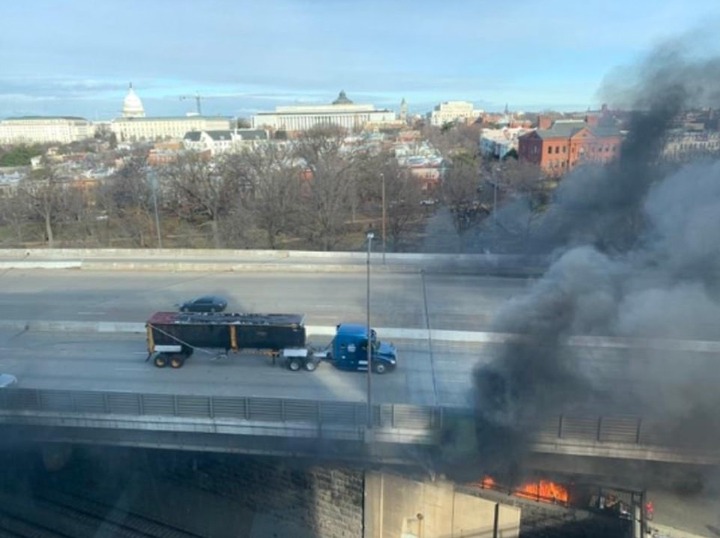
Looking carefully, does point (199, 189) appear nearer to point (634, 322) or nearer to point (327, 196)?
point (327, 196)

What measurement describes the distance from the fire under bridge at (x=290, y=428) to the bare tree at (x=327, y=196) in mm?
18144

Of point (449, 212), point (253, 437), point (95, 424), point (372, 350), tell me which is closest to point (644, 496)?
point (372, 350)

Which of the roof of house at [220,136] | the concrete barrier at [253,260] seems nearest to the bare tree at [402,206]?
the concrete barrier at [253,260]

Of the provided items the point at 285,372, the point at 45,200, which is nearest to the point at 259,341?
the point at 285,372

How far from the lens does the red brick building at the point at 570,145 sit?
13.8 metres

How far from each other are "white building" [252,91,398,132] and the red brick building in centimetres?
9872

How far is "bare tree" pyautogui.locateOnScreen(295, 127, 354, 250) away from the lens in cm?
2808

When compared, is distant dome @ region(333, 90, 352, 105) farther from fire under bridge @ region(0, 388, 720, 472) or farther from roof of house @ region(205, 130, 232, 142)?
fire under bridge @ region(0, 388, 720, 472)

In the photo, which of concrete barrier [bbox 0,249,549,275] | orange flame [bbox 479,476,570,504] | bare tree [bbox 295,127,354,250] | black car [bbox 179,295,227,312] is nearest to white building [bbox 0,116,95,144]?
bare tree [bbox 295,127,354,250]

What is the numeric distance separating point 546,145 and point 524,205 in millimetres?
4013

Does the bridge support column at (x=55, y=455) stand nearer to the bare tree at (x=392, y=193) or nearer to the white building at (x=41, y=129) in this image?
the bare tree at (x=392, y=193)

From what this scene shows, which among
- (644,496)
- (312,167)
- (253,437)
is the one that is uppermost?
(312,167)

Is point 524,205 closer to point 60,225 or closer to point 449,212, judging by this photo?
point 449,212

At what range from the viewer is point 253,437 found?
10.0 metres
